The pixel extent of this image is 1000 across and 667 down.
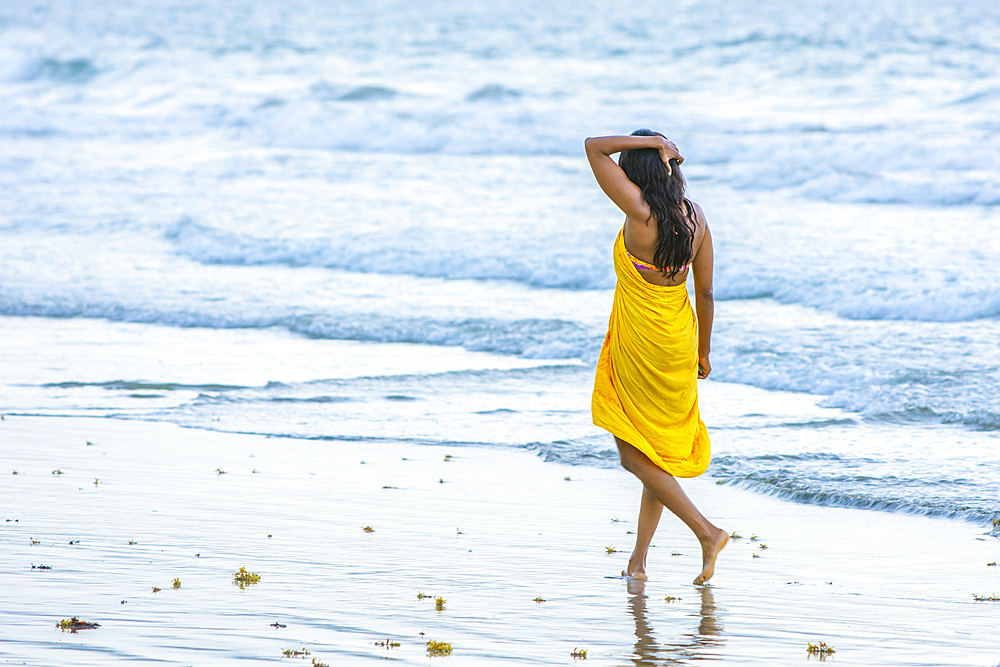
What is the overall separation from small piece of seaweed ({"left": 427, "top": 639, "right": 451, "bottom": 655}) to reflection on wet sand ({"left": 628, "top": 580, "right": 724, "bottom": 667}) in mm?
529

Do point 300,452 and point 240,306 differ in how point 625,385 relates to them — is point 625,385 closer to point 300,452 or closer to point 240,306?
point 300,452

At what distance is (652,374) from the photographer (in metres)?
Answer: 4.13

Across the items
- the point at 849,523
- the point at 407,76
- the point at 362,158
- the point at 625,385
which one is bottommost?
the point at 849,523

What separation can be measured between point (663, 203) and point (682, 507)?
109cm

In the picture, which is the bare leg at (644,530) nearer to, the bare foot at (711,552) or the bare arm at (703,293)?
the bare foot at (711,552)

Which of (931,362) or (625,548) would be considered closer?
(625,548)

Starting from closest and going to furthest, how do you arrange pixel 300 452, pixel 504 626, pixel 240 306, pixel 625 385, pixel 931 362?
1. pixel 504 626
2. pixel 625 385
3. pixel 300 452
4. pixel 931 362
5. pixel 240 306

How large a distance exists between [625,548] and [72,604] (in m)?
2.14

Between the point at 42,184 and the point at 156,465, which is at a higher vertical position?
the point at 42,184

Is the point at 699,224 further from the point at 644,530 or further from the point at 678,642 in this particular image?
the point at 678,642

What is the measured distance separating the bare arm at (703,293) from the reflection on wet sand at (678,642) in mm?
896

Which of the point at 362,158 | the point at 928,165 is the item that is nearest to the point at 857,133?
the point at 928,165

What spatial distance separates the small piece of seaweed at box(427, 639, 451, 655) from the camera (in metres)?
3.26

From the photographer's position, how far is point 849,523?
514cm
